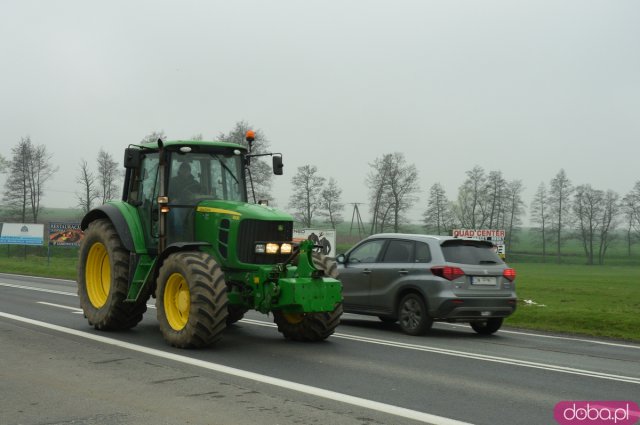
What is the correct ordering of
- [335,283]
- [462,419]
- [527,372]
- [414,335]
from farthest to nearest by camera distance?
1. [414,335]
2. [335,283]
3. [527,372]
4. [462,419]

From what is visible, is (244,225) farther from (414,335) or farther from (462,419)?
(462,419)

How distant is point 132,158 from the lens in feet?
36.9

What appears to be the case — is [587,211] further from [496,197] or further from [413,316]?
[413,316]

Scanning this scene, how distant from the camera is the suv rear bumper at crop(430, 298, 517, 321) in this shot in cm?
1250

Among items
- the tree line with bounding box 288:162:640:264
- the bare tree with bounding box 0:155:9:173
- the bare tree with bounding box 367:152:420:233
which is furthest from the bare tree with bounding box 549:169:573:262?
the bare tree with bounding box 0:155:9:173

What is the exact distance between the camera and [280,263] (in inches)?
412

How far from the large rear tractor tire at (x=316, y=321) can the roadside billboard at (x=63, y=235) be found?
3846cm

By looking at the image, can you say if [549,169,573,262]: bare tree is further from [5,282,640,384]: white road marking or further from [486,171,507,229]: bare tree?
[5,282,640,384]: white road marking

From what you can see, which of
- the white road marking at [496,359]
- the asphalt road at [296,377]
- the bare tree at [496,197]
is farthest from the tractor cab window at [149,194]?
the bare tree at [496,197]

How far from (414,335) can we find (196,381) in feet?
19.2

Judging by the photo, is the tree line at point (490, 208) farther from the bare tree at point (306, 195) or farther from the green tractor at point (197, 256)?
the green tractor at point (197, 256)

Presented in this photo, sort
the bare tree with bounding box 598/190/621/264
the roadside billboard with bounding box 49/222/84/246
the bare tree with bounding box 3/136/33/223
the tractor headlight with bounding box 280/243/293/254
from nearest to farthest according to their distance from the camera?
the tractor headlight with bounding box 280/243/293/254 < the roadside billboard with bounding box 49/222/84/246 < the bare tree with bounding box 3/136/33/223 < the bare tree with bounding box 598/190/621/264

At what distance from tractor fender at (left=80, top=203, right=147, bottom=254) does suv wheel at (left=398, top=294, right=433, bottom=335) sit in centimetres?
472

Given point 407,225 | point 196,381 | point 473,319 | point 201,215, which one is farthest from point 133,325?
point 407,225
